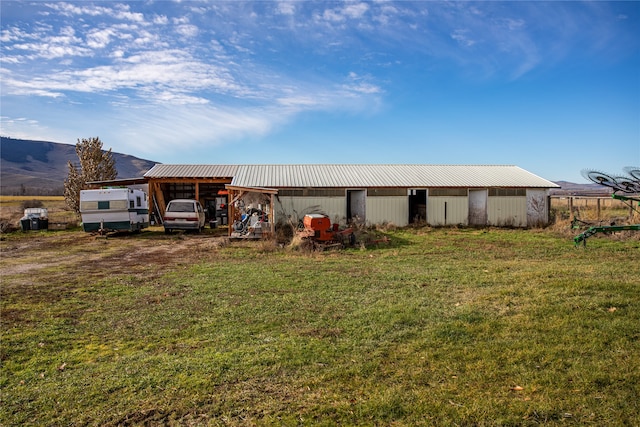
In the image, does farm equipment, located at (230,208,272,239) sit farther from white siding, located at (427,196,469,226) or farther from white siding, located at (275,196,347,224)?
white siding, located at (427,196,469,226)

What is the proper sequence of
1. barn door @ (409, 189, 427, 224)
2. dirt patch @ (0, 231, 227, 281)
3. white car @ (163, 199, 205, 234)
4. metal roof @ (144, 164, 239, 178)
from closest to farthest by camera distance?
dirt patch @ (0, 231, 227, 281) < white car @ (163, 199, 205, 234) < barn door @ (409, 189, 427, 224) < metal roof @ (144, 164, 239, 178)

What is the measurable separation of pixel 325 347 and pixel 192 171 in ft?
78.0

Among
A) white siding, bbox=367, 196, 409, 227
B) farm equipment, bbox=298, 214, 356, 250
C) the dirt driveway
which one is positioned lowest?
the dirt driveway

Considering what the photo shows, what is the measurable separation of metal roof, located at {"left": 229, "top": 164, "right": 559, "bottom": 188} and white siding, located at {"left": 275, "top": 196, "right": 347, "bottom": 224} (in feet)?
2.43

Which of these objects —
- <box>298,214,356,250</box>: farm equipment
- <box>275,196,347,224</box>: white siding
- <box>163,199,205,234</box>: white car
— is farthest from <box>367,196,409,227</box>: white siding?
<box>163,199,205,234</box>: white car

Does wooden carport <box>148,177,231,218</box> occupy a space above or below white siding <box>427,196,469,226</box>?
above

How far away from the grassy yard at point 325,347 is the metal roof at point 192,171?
15.8 metres

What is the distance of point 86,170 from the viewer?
3058 cm

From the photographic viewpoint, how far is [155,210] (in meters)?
26.4

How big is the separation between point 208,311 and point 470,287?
5.16 meters

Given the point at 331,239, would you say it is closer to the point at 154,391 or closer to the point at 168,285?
the point at 168,285

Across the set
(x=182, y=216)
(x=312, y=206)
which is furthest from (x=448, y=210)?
(x=182, y=216)

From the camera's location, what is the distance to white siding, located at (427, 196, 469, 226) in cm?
2319

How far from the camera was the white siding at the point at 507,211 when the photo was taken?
77.8 ft
